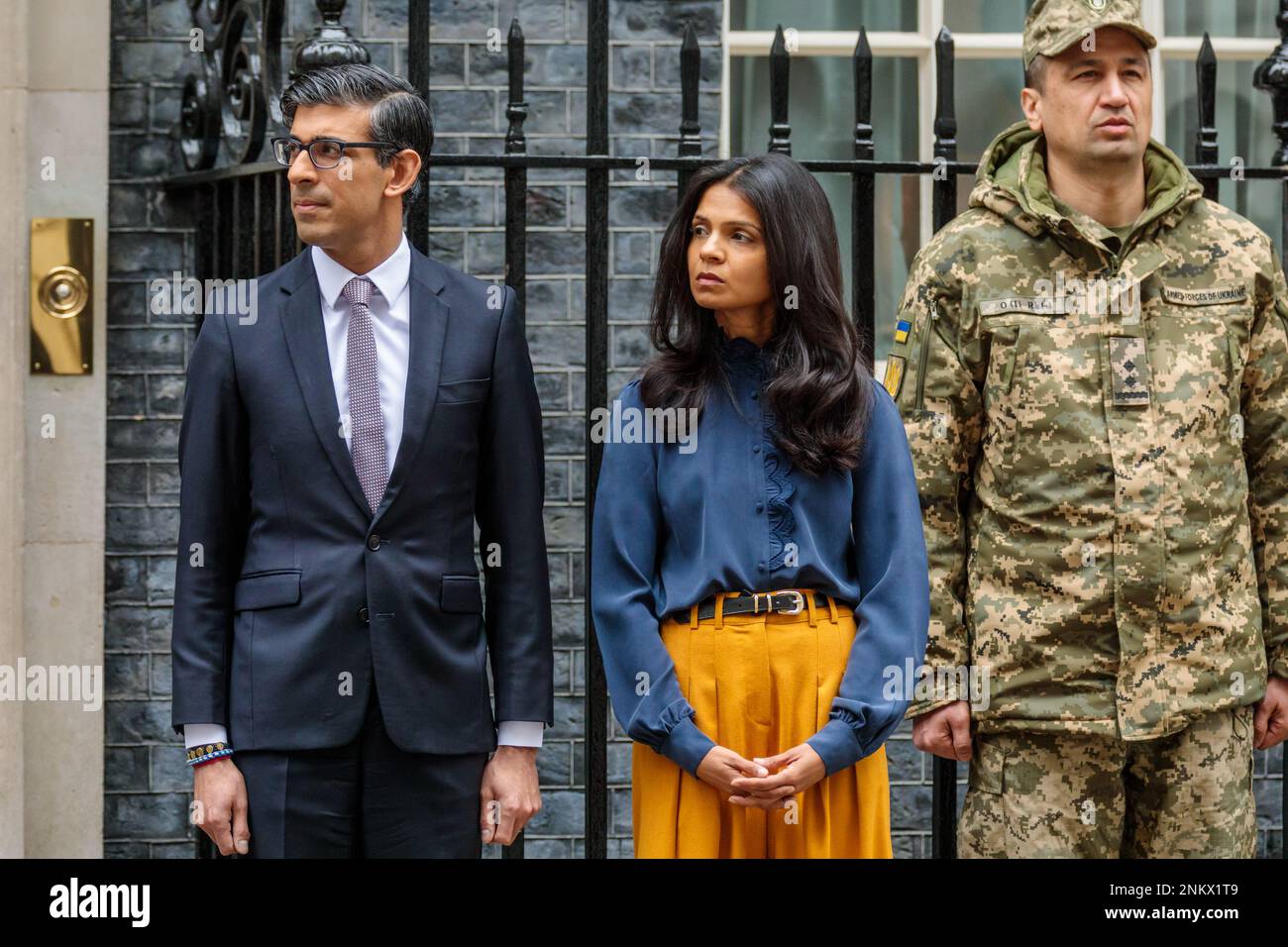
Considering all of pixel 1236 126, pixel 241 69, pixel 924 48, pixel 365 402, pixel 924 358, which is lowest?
pixel 365 402

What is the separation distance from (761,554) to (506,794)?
2.26ft

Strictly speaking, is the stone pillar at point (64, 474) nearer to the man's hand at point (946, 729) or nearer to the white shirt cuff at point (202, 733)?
the white shirt cuff at point (202, 733)

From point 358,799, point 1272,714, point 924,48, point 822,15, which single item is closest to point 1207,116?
point 1272,714

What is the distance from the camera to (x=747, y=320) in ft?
12.8

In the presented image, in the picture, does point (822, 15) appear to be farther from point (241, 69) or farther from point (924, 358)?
point (924, 358)

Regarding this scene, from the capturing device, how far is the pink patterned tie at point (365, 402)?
3707 mm

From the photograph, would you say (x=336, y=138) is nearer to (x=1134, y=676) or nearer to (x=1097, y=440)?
(x=1097, y=440)

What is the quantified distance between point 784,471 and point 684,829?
74 cm

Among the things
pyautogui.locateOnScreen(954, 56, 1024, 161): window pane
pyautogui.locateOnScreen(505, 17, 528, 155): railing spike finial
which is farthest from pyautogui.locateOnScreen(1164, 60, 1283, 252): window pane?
pyautogui.locateOnScreen(505, 17, 528, 155): railing spike finial

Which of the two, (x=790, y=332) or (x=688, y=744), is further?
(x=790, y=332)

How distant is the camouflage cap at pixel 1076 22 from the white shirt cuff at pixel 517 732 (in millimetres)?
1847

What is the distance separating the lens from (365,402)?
3.73 meters

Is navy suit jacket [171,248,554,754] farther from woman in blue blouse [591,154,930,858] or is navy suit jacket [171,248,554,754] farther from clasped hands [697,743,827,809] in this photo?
clasped hands [697,743,827,809]

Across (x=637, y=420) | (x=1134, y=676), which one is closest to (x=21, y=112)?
(x=637, y=420)
